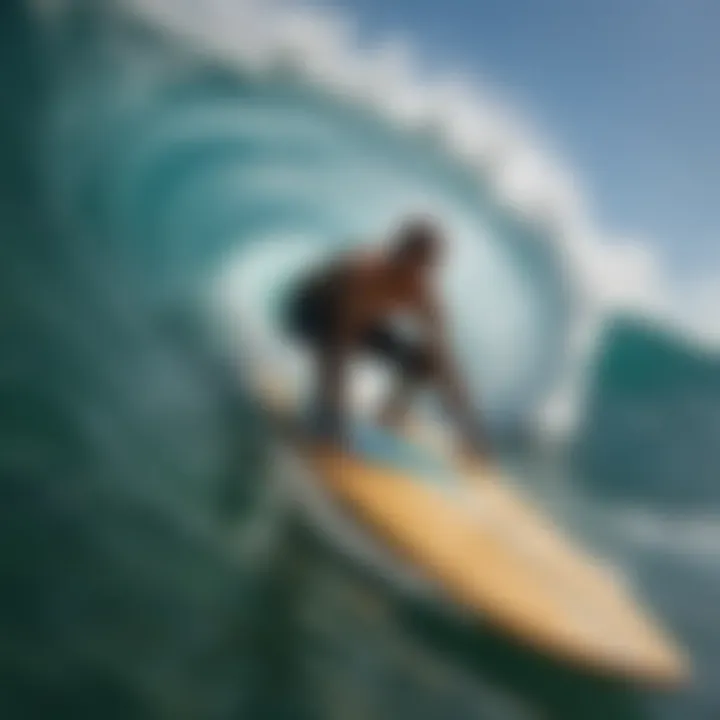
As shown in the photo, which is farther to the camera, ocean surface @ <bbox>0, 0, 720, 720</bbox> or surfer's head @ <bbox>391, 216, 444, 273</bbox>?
surfer's head @ <bbox>391, 216, 444, 273</bbox>

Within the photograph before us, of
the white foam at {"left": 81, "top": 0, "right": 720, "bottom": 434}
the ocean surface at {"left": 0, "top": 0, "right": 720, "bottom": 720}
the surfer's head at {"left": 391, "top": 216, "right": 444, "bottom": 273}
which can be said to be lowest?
the ocean surface at {"left": 0, "top": 0, "right": 720, "bottom": 720}

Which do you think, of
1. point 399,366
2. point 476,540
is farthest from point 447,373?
point 476,540

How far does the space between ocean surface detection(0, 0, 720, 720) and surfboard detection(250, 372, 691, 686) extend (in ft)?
0.07

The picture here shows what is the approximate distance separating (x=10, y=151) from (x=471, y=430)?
464mm

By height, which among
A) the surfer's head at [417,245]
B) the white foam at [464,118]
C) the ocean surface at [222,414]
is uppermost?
the white foam at [464,118]

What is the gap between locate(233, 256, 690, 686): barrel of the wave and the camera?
125 centimetres

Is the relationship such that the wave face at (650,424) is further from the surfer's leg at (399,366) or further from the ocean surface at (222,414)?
the surfer's leg at (399,366)

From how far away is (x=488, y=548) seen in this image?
128 cm

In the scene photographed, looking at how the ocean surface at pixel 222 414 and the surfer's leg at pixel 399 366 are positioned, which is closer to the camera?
the ocean surface at pixel 222 414

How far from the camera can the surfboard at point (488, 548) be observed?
1255 mm

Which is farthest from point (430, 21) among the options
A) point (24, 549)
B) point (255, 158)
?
point (24, 549)

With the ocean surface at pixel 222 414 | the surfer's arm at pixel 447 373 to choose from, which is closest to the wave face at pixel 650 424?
the ocean surface at pixel 222 414

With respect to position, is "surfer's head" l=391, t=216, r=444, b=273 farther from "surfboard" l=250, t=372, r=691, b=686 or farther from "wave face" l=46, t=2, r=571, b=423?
"surfboard" l=250, t=372, r=691, b=686

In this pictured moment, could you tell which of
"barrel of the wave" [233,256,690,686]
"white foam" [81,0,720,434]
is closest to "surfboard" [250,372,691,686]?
"barrel of the wave" [233,256,690,686]
